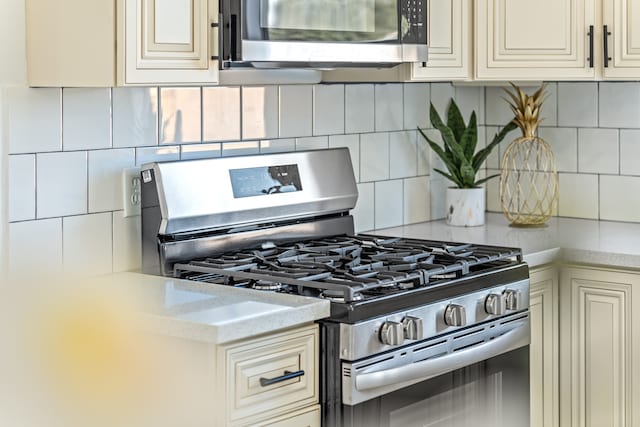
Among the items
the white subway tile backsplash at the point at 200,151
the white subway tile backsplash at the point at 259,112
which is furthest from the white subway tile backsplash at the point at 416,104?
the white subway tile backsplash at the point at 200,151

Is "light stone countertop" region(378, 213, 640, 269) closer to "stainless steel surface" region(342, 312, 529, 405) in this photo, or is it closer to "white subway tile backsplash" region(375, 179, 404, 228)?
"white subway tile backsplash" region(375, 179, 404, 228)

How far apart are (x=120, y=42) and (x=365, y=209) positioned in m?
1.20

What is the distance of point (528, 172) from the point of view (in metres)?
3.10

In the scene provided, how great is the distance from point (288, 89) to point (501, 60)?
0.65 metres

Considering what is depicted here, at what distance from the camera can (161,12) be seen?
1872 millimetres

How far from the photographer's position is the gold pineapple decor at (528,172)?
2.90 meters

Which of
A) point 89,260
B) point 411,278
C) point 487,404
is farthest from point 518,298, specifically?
point 89,260

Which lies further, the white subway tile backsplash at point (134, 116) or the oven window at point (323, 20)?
the white subway tile backsplash at point (134, 116)

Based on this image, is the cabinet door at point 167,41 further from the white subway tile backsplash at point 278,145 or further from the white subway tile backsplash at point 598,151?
the white subway tile backsplash at point 598,151

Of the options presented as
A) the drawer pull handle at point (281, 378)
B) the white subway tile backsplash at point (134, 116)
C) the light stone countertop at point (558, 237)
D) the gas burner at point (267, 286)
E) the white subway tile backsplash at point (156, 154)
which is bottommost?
the drawer pull handle at point (281, 378)

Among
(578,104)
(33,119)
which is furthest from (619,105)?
(33,119)

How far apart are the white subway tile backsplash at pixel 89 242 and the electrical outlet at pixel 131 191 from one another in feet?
0.16

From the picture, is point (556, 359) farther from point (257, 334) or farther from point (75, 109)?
point (75, 109)

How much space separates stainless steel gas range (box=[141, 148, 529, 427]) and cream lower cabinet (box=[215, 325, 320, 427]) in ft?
0.13
